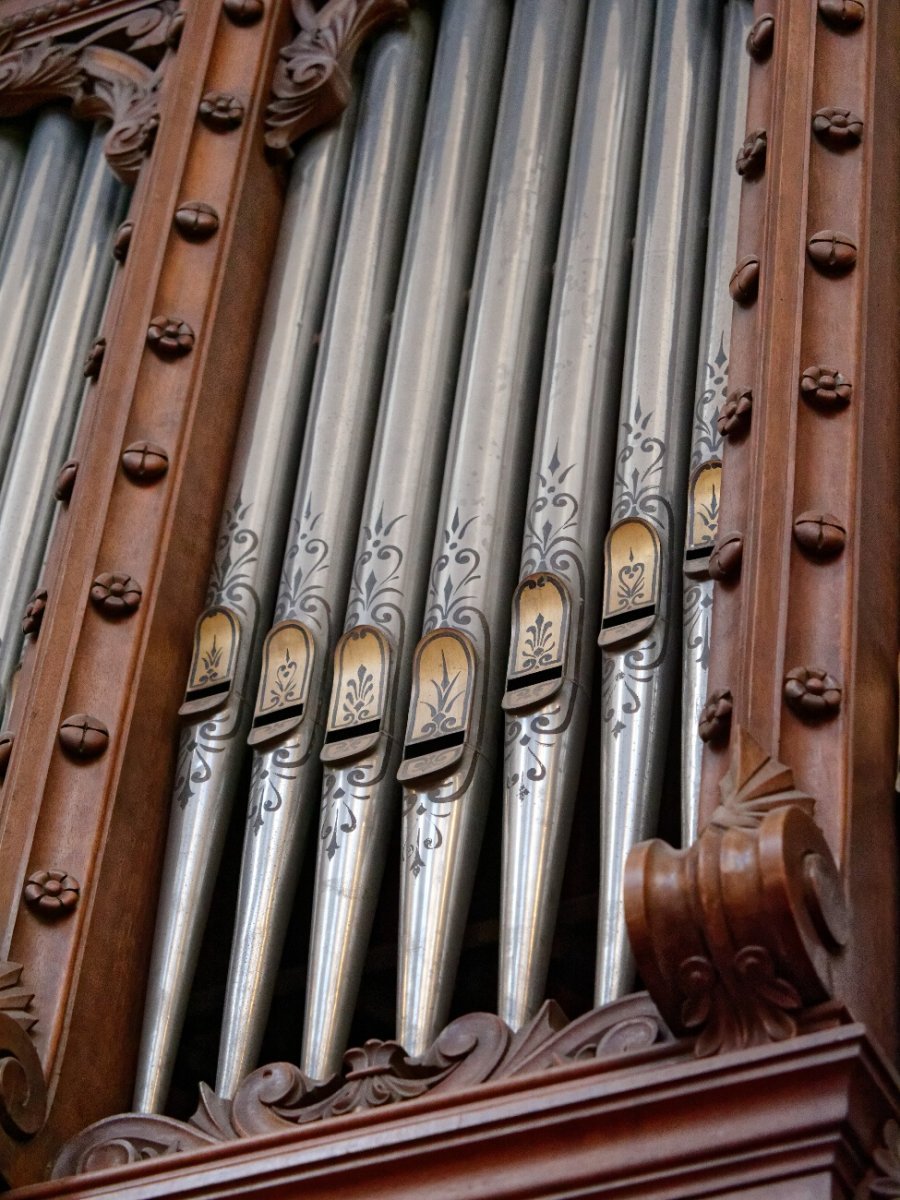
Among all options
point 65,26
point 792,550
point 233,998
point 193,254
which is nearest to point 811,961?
point 792,550

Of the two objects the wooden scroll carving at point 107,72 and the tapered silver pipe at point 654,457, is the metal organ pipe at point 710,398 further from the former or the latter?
the wooden scroll carving at point 107,72

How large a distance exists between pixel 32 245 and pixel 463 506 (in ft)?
6.32

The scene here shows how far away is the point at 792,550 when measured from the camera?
165 inches

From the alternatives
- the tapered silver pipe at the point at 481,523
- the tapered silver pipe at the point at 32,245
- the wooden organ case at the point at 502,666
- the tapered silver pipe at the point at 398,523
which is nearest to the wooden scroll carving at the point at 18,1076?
the wooden organ case at the point at 502,666

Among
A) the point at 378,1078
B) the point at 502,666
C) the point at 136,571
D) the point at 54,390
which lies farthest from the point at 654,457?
the point at 54,390

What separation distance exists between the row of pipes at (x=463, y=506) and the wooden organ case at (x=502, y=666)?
16mm

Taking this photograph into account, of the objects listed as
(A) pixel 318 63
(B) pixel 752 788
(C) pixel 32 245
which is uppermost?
(A) pixel 318 63

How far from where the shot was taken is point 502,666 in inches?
182

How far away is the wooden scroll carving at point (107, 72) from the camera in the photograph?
19.9 ft

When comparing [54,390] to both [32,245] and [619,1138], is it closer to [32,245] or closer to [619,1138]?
[32,245]

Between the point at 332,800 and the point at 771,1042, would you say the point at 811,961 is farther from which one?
the point at 332,800

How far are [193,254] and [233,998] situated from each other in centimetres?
182

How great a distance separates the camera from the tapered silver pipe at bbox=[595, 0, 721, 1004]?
428cm

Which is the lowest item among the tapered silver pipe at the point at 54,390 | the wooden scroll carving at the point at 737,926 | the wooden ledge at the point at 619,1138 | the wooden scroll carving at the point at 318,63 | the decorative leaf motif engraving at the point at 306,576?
the wooden ledge at the point at 619,1138
